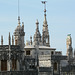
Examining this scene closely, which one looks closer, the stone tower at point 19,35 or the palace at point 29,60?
the palace at point 29,60

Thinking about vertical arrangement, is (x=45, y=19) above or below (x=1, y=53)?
above

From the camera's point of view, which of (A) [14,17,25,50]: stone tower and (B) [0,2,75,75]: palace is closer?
(B) [0,2,75,75]: palace

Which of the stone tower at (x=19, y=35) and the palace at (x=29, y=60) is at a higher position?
the stone tower at (x=19, y=35)

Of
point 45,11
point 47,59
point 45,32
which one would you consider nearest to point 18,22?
point 47,59

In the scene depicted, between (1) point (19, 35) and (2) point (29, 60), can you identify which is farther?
(2) point (29, 60)

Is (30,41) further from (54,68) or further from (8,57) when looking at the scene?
(8,57)

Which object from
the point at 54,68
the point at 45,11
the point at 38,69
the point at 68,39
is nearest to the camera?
the point at 38,69

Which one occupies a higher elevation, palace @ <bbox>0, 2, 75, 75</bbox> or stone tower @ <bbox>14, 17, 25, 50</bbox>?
stone tower @ <bbox>14, 17, 25, 50</bbox>

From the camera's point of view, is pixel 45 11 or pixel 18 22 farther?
pixel 45 11

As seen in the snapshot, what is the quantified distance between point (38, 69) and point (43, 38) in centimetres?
3086

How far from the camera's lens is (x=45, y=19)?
108 metres

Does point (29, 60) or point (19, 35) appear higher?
point (19, 35)

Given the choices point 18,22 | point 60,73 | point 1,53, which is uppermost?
point 18,22

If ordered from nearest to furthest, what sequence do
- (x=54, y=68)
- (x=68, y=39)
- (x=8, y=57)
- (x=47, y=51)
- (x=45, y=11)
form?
1. (x=8, y=57)
2. (x=54, y=68)
3. (x=47, y=51)
4. (x=68, y=39)
5. (x=45, y=11)
